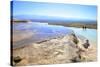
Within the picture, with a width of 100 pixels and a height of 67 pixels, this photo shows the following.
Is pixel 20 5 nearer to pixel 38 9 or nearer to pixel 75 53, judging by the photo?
pixel 38 9

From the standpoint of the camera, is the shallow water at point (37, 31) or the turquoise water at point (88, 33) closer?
the shallow water at point (37, 31)

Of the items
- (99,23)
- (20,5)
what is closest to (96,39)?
(99,23)

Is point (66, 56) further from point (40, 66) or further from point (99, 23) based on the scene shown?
point (99, 23)

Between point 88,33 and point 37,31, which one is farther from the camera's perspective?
point 88,33

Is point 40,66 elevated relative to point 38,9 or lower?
lower

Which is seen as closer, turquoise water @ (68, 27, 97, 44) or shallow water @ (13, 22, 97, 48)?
shallow water @ (13, 22, 97, 48)
